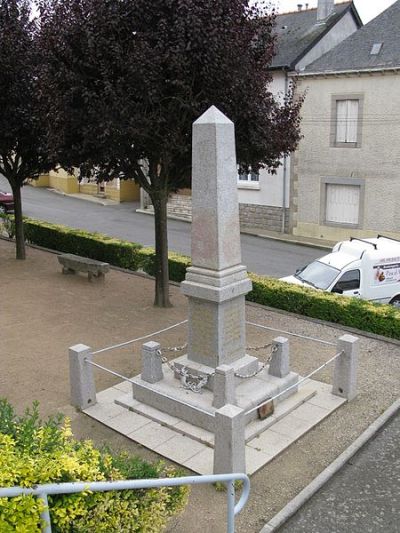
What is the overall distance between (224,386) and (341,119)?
18409 mm

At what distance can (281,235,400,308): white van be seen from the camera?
1345cm

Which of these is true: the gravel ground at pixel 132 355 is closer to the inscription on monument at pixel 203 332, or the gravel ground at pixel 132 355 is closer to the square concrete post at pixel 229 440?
the square concrete post at pixel 229 440

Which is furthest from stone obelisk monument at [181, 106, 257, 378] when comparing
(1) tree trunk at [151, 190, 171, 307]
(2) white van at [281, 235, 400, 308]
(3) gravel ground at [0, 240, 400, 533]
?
(2) white van at [281, 235, 400, 308]

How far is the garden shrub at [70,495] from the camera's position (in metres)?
3.48

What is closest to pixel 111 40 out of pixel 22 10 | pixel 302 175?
pixel 22 10

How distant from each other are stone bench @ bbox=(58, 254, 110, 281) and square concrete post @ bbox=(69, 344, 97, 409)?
6.71 metres

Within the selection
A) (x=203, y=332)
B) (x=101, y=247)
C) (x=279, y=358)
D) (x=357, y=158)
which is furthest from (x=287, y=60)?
(x=203, y=332)

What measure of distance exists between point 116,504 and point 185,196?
26.0 meters

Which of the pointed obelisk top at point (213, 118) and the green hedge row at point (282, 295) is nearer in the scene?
the pointed obelisk top at point (213, 118)

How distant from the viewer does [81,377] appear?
782cm

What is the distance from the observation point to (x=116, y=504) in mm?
4125

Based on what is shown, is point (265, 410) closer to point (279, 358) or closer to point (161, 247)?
point (279, 358)

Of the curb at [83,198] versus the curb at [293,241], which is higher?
the curb at [83,198]

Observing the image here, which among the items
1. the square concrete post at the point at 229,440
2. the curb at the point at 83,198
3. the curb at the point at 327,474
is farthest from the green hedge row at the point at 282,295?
the curb at the point at 83,198
